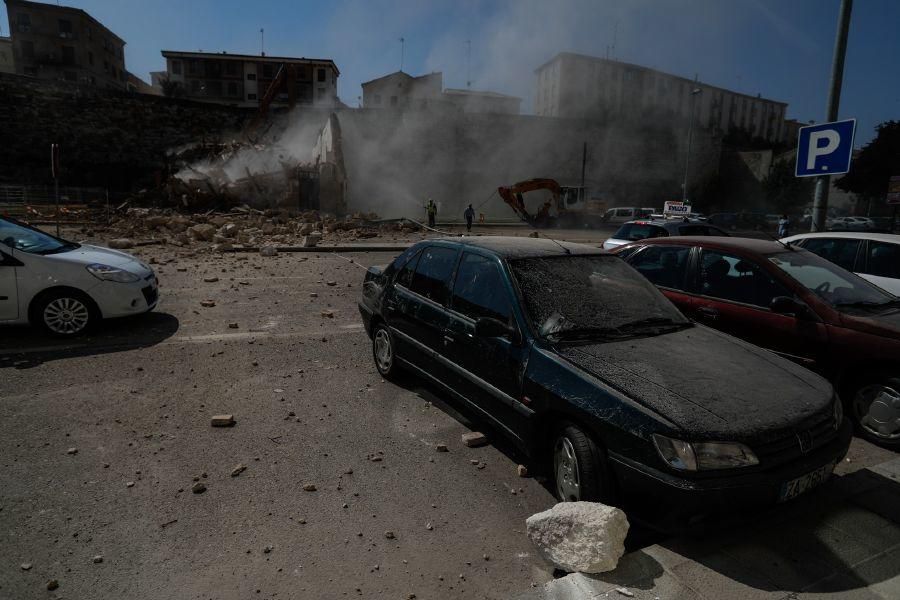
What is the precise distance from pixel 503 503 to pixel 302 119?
3756 cm

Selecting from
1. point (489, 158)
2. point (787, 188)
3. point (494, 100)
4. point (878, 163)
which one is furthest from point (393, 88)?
point (878, 163)

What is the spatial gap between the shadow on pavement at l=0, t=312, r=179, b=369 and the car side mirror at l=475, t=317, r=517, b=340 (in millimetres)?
4657

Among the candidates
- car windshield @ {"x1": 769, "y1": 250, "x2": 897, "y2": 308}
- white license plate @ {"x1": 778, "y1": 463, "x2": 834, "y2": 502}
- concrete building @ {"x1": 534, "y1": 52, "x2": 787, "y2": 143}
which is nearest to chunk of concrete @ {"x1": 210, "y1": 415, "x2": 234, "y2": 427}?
white license plate @ {"x1": 778, "y1": 463, "x2": 834, "y2": 502}

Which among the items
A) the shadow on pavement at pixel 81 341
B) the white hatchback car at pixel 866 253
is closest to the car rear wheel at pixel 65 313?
the shadow on pavement at pixel 81 341

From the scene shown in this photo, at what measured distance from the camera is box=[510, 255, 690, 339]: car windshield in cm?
349

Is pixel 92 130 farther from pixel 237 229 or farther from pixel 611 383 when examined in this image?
pixel 611 383

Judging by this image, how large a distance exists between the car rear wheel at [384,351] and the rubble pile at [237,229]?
9.97 meters

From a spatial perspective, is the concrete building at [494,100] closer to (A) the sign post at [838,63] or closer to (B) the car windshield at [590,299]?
(A) the sign post at [838,63]

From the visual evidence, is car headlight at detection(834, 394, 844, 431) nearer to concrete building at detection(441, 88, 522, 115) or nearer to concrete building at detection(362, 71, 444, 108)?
concrete building at detection(362, 71, 444, 108)

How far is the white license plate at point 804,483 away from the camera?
2.66m

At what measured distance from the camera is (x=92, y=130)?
37.3 m

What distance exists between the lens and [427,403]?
4773 mm

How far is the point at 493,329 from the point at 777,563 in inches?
72.8

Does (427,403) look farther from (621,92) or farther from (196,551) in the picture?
(621,92)
